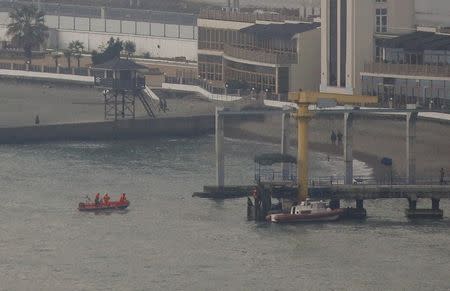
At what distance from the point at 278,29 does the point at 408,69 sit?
1939 centimetres

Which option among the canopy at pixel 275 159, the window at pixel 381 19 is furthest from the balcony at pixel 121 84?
the canopy at pixel 275 159

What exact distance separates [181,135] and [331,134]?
13054 mm

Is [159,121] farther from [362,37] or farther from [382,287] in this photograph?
[382,287]

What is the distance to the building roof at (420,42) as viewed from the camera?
166500mm

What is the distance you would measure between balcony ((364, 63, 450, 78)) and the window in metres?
3.23

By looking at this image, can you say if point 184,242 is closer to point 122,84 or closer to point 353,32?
point 353,32

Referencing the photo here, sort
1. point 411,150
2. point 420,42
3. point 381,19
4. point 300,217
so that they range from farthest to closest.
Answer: point 381,19
point 420,42
point 411,150
point 300,217

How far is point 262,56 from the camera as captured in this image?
182 metres

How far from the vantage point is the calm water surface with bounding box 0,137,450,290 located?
116125 mm

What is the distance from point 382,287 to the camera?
115 m

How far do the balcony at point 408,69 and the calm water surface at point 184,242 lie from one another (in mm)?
17785

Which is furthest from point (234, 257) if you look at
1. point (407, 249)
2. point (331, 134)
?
point (331, 134)

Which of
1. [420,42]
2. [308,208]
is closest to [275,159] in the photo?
[308,208]

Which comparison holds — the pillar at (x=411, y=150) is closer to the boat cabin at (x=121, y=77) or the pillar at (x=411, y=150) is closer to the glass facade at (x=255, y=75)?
the boat cabin at (x=121, y=77)
